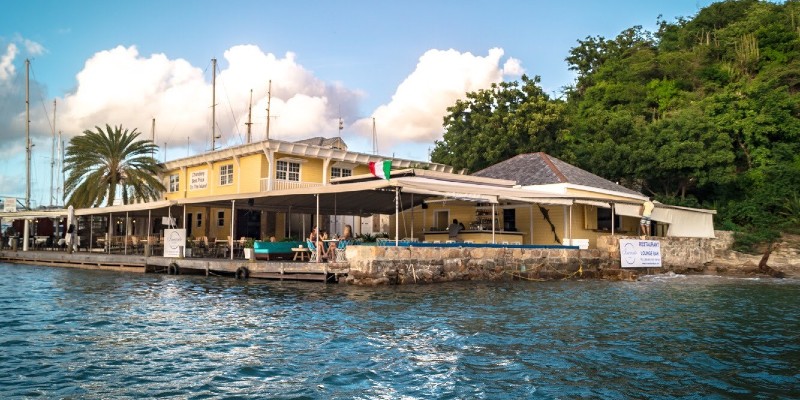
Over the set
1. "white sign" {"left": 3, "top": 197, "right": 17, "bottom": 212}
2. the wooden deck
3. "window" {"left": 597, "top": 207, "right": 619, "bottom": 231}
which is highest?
"white sign" {"left": 3, "top": 197, "right": 17, "bottom": 212}

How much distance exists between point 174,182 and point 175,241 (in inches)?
533

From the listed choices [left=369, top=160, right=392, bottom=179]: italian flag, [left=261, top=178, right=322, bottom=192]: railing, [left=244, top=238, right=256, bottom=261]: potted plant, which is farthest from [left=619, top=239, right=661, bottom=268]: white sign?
[left=261, top=178, right=322, bottom=192]: railing

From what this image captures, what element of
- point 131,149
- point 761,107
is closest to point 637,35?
point 761,107

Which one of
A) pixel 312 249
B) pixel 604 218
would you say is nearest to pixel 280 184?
pixel 312 249

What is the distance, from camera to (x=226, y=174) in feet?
106

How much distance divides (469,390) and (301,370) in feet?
7.89

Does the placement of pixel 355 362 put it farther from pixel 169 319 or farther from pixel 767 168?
pixel 767 168

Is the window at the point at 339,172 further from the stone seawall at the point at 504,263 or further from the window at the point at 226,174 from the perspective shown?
the stone seawall at the point at 504,263

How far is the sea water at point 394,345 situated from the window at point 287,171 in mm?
13016

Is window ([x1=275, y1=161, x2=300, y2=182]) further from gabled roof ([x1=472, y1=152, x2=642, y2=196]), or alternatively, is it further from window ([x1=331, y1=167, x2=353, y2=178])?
gabled roof ([x1=472, y1=152, x2=642, y2=196])

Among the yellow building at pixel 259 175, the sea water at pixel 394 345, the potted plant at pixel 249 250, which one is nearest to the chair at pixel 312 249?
the potted plant at pixel 249 250

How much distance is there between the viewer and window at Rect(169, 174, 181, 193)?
36625mm

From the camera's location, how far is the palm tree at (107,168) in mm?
34625

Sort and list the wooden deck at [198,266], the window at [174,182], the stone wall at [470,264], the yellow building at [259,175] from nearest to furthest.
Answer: the stone wall at [470,264], the wooden deck at [198,266], the yellow building at [259,175], the window at [174,182]
